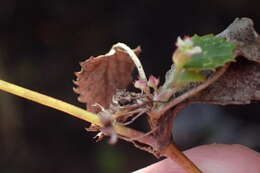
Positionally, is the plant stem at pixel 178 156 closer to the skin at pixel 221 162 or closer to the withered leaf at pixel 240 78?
the withered leaf at pixel 240 78

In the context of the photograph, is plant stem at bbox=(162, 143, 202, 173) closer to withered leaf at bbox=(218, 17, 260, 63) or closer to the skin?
withered leaf at bbox=(218, 17, 260, 63)

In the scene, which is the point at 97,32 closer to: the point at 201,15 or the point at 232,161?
the point at 201,15

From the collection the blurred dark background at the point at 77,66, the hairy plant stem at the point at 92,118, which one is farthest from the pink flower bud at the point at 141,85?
the blurred dark background at the point at 77,66

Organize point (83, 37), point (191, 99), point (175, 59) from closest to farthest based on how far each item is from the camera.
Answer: point (175, 59), point (191, 99), point (83, 37)

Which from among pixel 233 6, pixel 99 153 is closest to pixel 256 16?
pixel 233 6

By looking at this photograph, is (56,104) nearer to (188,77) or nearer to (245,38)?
(188,77)

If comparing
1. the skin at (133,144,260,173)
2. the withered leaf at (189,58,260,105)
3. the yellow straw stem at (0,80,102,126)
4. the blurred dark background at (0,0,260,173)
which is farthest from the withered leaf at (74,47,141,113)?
the blurred dark background at (0,0,260,173)
